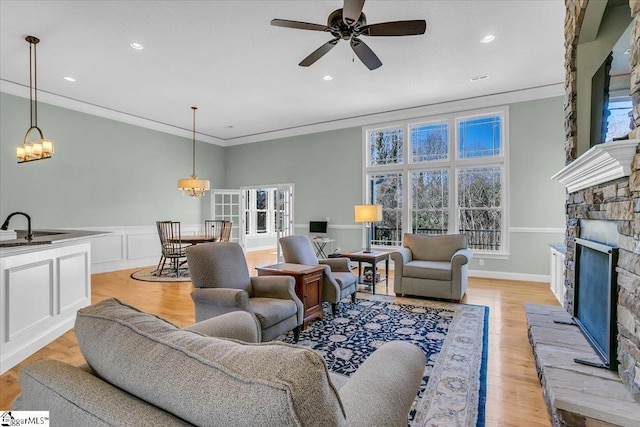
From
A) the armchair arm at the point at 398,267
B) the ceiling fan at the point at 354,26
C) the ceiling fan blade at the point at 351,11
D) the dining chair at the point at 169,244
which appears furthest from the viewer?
the dining chair at the point at 169,244

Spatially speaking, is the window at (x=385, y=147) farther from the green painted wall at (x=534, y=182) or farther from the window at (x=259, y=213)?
the window at (x=259, y=213)

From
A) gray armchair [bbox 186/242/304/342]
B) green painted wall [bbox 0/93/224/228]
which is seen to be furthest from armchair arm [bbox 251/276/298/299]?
green painted wall [bbox 0/93/224/228]

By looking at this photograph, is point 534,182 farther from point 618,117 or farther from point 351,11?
point 351,11

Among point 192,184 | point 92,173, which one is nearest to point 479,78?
point 192,184

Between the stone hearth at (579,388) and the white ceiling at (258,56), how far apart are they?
309cm

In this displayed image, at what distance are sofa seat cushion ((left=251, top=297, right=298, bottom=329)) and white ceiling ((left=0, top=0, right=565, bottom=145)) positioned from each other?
9.33ft

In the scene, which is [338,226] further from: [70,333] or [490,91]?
[70,333]

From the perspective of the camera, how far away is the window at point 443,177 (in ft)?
19.1

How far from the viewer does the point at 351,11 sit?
2557 millimetres

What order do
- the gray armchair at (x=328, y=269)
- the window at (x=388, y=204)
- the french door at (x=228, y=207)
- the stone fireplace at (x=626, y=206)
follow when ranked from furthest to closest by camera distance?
the french door at (x=228, y=207), the window at (x=388, y=204), the gray armchair at (x=328, y=269), the stone fireplace at (x=626, y=206)

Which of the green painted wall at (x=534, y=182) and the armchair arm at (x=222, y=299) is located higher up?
the green painted wall at (x=534, y=182)

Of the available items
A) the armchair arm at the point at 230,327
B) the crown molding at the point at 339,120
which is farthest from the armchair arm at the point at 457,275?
the armchair arm at the point at 230,327

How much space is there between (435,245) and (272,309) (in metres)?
3.09

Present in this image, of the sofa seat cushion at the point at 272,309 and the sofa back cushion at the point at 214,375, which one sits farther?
the sofa seat cushion at the point at 272,309
